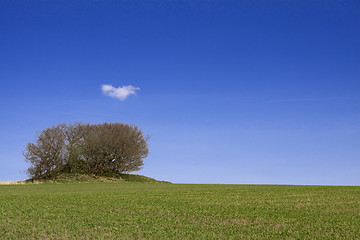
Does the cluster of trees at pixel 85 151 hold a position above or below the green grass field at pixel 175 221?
above

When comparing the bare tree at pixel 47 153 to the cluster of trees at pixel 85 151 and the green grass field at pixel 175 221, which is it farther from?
the green grass field at pixel 175 221

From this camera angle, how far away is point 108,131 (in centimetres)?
6147

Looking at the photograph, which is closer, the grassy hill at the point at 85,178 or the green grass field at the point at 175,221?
the green grass field at the point at 175,221

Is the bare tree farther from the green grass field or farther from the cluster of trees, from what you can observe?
the green grass field

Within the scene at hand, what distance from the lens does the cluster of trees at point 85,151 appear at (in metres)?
58.3

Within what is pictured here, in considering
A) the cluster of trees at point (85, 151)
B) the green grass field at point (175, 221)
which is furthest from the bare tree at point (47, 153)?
the green grass field at point (175, 221)

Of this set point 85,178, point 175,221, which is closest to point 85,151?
point 85,178

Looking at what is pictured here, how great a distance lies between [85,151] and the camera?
5984 cm

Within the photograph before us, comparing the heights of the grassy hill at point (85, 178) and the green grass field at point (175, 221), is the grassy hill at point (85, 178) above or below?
above

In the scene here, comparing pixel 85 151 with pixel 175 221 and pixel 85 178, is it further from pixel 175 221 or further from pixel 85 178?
pixel 175 221

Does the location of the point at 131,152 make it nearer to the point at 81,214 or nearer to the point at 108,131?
the point at 108,131

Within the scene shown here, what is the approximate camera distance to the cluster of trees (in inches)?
2296

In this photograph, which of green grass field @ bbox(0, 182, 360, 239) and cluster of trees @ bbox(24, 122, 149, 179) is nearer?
green grass field @ bbox(0, 182, 360, 239)

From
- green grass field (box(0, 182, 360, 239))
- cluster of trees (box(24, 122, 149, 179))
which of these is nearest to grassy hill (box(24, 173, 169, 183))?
cluster of trees (box(24, 122, 149, 179))
